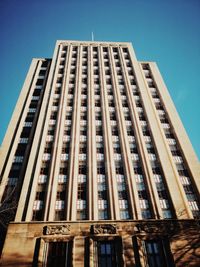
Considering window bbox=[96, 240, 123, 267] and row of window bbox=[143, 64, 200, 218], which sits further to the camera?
row of window bbox=[143, 64, 200, 218]

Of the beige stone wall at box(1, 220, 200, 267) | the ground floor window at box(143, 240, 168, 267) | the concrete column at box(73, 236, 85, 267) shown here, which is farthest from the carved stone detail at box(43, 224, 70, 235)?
the ground floor window at box(143, 240, 168, 267)

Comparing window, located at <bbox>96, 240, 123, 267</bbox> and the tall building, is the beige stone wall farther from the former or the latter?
window, located at <bbox>96, 240, 123, 267</bbox>

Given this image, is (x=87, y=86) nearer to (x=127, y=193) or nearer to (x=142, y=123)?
(x=142, y=123)

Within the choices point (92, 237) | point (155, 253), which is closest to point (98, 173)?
point (92, 237)

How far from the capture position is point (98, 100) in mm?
40844

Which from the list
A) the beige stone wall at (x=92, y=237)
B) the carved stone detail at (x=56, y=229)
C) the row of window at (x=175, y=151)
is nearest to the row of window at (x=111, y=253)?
the beige stone wall at (x=92, y=237)

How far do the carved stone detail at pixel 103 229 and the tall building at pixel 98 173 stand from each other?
0.10m

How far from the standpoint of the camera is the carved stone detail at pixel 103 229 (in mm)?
21594

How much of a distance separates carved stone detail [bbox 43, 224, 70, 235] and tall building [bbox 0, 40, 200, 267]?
96mm

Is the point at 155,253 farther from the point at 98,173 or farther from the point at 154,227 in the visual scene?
the point at 98,173

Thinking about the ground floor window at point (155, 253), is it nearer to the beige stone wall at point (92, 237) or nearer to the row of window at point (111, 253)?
the row of window at point (111, 253)

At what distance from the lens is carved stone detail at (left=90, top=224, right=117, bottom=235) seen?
2159 centimetres

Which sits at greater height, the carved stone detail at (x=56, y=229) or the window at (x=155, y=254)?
the carved stone detail at (x=56, y=229)

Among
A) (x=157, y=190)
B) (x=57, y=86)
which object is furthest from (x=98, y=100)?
(x=157, y=190)
